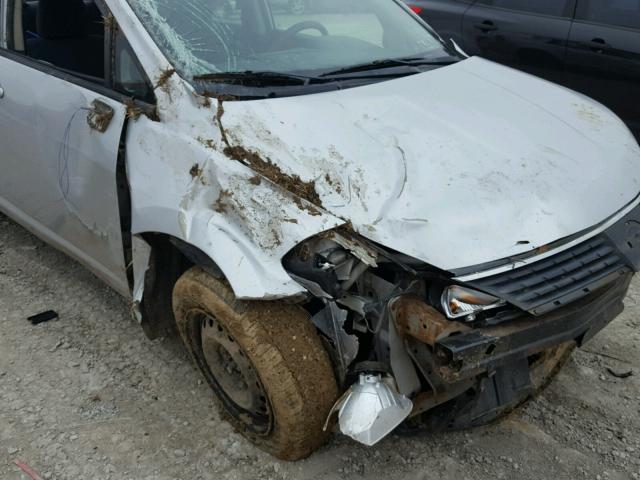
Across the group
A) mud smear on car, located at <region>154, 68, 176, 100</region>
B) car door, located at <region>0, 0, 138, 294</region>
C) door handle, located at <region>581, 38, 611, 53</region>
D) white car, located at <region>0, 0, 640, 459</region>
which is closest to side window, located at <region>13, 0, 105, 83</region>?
car door, located at <region>0, 0, 138, 294</region>

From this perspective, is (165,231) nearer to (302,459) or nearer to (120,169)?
(120,169)

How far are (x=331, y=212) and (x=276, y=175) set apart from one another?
0.23m

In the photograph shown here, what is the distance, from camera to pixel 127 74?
2.75 m

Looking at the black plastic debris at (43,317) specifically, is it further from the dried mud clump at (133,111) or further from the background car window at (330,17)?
the background car window at (330,17)

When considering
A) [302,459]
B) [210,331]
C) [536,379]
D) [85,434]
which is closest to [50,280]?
[85,434]

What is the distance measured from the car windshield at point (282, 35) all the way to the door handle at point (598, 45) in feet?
6.82

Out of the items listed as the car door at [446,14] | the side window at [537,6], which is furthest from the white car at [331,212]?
the car door at [446,14]

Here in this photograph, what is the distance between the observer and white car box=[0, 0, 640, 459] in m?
2.23

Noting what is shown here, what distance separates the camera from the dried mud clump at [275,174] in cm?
230

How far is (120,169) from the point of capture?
2.76 m

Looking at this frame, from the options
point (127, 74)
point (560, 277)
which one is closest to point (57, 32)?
point (127, 74)

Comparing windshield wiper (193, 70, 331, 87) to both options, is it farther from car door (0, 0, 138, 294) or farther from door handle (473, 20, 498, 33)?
door handle (473, 20, 498, 33)

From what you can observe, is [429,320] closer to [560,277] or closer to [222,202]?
[560,277]

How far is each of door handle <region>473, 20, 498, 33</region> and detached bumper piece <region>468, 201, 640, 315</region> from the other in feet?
11.3
